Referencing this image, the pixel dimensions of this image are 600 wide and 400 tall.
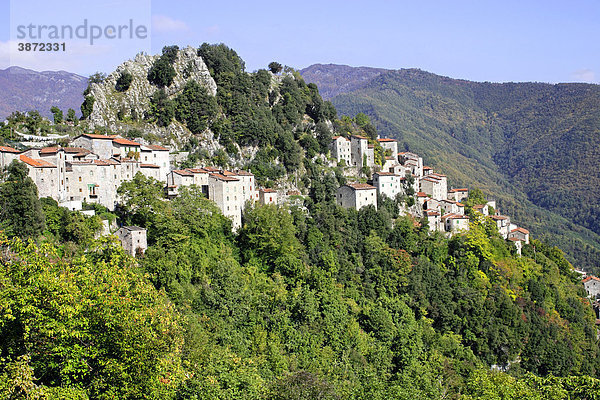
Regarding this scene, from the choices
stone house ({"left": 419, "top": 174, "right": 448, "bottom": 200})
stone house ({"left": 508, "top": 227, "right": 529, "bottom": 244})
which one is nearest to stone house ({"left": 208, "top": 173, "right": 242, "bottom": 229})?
stone house ({"left": 419, "top": 174, "right": 448, "bottom": 200})

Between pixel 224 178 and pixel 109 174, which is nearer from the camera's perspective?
pixel 109 174

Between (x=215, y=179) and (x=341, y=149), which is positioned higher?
(x=341, y=149)

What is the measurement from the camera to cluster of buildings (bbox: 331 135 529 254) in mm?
66750

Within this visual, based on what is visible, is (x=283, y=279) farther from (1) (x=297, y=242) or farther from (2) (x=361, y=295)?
(2) (x=361, y=295)

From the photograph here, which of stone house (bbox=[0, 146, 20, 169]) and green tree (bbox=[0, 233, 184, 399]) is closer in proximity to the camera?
green tree (bbox=[0, 233, 184, 399])

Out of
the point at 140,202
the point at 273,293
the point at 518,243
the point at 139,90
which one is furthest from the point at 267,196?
the point at 518,243

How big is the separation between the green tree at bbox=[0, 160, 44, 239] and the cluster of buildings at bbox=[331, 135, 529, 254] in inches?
1439

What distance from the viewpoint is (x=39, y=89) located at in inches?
4828

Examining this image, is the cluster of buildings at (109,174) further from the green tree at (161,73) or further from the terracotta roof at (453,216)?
the terracotta roof at (453,216)

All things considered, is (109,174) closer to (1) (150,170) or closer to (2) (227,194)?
(1) (150,170)

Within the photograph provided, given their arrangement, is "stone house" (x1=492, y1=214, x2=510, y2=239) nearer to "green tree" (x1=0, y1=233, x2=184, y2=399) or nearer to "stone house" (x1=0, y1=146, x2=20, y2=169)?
"stone house" (x1=0, y1=146, x2=20, y2=169)

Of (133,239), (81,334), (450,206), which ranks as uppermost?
(450,206)

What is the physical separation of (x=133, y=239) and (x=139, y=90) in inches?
1224

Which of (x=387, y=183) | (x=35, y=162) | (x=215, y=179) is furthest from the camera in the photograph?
(x=387, y=183)
